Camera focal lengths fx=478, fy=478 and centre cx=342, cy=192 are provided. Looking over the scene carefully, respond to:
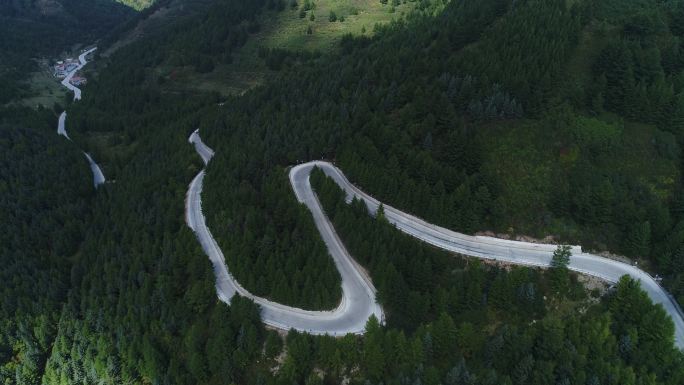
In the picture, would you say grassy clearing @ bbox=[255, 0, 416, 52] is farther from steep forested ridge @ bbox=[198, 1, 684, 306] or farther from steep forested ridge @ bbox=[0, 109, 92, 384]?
steep forested ridge @ bbox=[0, 109, 92, 384]

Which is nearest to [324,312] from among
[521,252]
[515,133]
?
[521,252]

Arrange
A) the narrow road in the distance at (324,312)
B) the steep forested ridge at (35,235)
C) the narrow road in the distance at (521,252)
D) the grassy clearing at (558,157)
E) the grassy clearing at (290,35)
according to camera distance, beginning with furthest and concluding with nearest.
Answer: the grassy clearing at (290,35), the grassy clearing at (558,157), the steep forested ridge at (35,235), the narrow road in the distance at (521,252), the narrow road in the distance at (324,312)

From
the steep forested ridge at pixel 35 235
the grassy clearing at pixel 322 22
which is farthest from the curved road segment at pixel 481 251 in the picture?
the grassy clearing at pixel 322 22

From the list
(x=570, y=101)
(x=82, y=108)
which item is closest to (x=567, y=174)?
(x=570, y=101)

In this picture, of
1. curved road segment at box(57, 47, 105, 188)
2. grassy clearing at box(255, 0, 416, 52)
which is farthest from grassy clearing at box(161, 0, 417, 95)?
curved road segment at box(57, 47, 105, 188)

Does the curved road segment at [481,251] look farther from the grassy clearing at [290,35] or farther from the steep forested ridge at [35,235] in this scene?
the grassy clearing at [290,35]

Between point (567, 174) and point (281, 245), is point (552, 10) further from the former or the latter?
point (281, 245)
